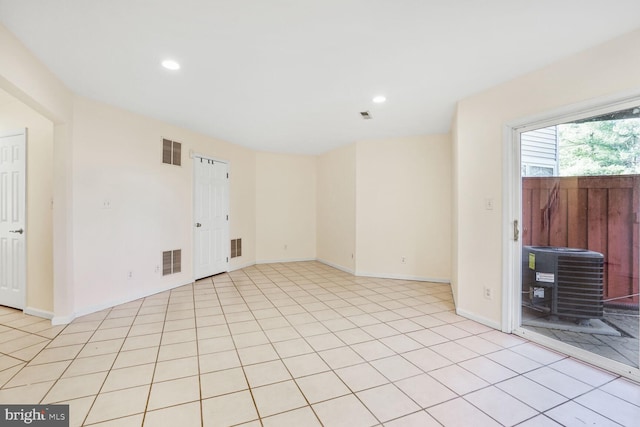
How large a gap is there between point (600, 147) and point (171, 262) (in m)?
5.24

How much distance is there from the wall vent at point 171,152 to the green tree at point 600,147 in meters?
4.82

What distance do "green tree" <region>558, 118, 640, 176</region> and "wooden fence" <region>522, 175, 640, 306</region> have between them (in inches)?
3.0

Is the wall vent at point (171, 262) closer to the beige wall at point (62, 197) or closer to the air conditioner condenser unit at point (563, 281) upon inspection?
the beige wall at point (62, 197)

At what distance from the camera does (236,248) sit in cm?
572

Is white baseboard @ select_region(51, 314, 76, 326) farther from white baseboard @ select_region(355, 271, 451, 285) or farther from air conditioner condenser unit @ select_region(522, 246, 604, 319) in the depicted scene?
air conditioner condenser unit @ select_region(522, 246, 604, 319)

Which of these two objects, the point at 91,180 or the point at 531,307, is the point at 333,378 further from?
the point at 91,180

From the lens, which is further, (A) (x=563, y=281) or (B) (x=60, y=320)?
(B) (x=60, y=320)

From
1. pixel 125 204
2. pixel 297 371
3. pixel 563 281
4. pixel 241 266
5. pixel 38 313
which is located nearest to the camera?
pixel 297 371

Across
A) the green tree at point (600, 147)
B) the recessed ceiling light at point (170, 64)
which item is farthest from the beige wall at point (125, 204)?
the green tree at point (600, 147)

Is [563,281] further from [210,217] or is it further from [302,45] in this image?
[210,217]

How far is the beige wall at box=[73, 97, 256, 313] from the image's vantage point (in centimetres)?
322

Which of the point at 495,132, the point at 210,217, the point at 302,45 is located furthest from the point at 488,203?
the point at 210,217

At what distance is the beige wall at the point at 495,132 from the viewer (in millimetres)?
2117

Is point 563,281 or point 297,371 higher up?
point 563,281
